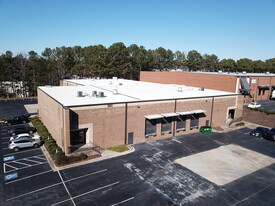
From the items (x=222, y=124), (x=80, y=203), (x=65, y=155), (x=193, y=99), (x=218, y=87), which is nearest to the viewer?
(x=80, y=203)

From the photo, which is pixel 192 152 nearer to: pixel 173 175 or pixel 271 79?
pixel 173 175

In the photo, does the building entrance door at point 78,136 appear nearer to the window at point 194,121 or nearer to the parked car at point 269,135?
the window at point 194,121

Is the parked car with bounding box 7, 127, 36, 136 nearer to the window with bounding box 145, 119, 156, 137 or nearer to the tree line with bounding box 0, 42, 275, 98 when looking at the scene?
the window with bounding box 145, 119, 156, 137

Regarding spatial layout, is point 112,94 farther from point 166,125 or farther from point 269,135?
point 269,135

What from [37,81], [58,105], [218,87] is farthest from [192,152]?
[37,81]

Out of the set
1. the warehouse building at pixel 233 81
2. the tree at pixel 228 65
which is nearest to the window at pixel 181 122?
the warehouse building at pixel 233 81
